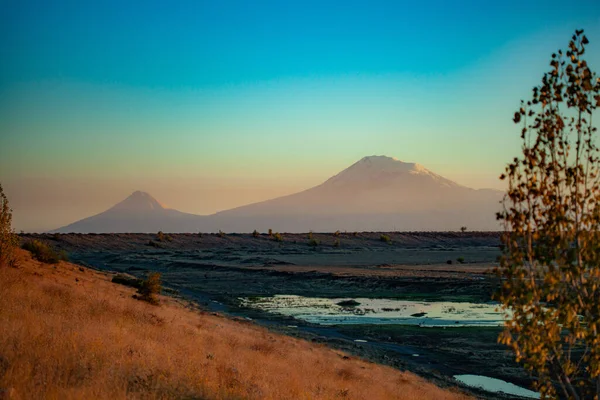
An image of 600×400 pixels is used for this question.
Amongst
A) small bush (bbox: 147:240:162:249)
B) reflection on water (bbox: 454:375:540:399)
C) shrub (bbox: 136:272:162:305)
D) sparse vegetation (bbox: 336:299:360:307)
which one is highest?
small bush (bbox: 147:240:162:249)

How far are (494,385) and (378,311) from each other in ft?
62.3

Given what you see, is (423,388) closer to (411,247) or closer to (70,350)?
(70,350)

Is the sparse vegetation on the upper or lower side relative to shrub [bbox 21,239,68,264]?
lower

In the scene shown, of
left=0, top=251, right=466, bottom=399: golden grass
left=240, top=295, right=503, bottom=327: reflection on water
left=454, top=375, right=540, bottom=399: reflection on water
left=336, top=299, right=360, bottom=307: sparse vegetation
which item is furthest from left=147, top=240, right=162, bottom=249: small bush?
left=454, top=375, right=540, bottom=399: reflection on water

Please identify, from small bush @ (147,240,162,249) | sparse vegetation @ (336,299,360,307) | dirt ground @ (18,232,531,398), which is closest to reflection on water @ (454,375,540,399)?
dirt ground @ (18,232,531,398)

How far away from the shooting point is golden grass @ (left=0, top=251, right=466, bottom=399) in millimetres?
10844

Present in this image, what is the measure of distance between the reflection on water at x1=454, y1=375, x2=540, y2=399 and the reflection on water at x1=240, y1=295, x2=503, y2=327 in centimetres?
1119

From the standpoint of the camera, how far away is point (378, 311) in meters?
40.2

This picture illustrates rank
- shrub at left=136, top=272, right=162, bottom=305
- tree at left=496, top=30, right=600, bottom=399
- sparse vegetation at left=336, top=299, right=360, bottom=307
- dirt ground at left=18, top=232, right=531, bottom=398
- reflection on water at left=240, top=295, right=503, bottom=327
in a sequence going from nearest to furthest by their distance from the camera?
tree at left=496, top=30, right=600, bottom=399, dirt ground at left=18, top=232, right=531, bottom=398, shrub at left=136, top=272, right=162, bottom=305, reflection on water at left=240, top=295, right=503, bottom=327, sparse vegetation at left=336, top=299, right=360, bottom=307

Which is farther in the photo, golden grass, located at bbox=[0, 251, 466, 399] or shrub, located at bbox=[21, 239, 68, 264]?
shrub, located at bbox=[21, 239, 68, 264]

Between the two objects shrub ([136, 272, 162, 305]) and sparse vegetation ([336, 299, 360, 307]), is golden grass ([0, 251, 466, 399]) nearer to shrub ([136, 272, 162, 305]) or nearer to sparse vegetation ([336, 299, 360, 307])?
shrub ([136, 272, 162, 305])

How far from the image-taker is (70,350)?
1242cm

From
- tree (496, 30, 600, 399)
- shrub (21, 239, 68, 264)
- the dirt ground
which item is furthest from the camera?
shrub (21, 239, 68, 264)

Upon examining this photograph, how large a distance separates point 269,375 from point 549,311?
9.09m
